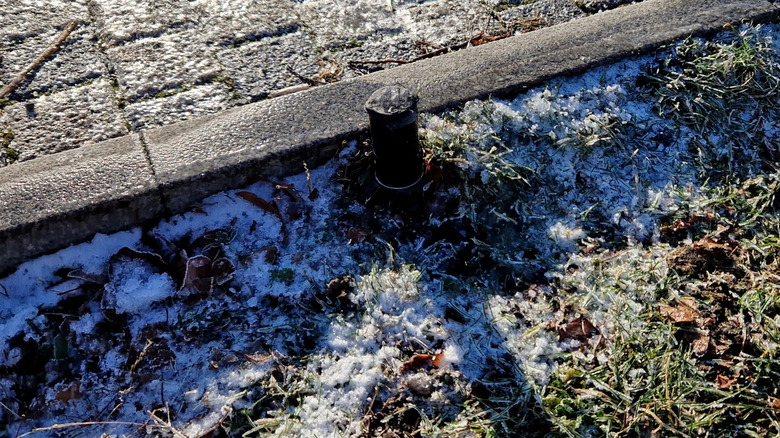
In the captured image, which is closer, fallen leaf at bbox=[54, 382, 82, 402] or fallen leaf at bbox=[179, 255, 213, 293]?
fallen leaf at bbox=[54, 382, 82, 402]

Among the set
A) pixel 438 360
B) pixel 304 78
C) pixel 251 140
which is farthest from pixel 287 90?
pixel 438 360

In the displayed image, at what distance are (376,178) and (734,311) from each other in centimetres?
154

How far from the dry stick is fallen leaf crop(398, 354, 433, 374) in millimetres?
2709

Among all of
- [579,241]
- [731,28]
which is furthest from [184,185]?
[731,28]

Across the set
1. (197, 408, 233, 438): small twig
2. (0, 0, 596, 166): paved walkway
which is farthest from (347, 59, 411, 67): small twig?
(197, 408, 233, 438): small twig

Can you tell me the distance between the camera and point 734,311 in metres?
2.42

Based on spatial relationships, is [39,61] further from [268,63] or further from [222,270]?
[222,270]

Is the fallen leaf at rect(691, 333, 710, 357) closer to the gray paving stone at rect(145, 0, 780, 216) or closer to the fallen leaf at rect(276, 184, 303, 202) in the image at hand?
the gray paving stone at rect(145, 0, 780, 216)

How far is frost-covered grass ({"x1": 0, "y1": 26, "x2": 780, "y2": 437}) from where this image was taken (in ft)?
7.34

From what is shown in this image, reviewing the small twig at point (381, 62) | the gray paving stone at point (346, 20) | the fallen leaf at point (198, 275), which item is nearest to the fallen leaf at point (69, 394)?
the fallen leaf at point (198, 275)

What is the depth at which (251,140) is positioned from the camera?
9.34 feet

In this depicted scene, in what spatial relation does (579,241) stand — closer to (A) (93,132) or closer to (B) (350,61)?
(B) (350,61)

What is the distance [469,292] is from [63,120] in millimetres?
A: 2293

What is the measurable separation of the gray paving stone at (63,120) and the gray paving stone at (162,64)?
0.47ft
